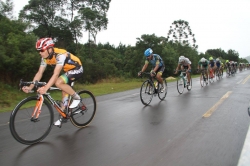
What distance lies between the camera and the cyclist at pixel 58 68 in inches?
179

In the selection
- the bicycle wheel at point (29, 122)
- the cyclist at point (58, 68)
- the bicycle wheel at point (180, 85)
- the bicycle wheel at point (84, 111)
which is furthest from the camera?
the bicycle wheel at point (180, 85)

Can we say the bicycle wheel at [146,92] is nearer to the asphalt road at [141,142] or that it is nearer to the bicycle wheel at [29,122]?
the asphalt road at [141,142]

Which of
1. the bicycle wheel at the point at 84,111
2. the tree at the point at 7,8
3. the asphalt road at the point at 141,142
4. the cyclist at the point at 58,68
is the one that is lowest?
the asphalt road at the point at 141,142

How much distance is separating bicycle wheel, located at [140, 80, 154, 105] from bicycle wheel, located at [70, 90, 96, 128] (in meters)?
3.04

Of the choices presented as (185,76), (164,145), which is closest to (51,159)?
(164,145)

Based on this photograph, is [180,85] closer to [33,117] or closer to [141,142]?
[141,142]

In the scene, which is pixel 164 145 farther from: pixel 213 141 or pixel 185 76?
pixel 185 76

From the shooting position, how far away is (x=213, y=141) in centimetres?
432

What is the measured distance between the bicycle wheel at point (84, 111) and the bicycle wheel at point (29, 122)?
0.69 meters

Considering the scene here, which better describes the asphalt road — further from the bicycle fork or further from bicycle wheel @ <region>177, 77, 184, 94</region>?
bicycle wheel @ <region>177, 77, 184, 94</region>

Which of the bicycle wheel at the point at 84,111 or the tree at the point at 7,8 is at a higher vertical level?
the tree at the point at 7,8

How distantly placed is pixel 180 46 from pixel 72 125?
46.6 m

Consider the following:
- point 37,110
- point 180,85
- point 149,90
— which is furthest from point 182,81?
point 37,110

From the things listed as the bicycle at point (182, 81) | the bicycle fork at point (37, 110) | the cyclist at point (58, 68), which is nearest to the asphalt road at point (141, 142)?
the bicycle fork at point (37, 110)
